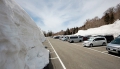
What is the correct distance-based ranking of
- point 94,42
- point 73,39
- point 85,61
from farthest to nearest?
1. point 73,39
2. point 94,42
3. point 85,61

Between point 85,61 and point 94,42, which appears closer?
point 85,61

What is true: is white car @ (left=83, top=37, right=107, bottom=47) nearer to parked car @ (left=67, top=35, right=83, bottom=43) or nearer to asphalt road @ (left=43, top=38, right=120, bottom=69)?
asphalt road @ (left=43, top=38, right=120, bottom=69)

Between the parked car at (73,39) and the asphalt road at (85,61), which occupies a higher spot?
the parked car at (73,39)

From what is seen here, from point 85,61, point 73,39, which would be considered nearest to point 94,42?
point 85,61

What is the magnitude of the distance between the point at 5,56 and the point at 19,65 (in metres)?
0.65

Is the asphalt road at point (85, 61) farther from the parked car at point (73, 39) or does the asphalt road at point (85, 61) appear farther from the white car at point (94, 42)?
the parked car at point (73, 39)

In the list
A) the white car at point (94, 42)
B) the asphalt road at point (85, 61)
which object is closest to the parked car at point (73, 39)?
the white car at point (94, 42)

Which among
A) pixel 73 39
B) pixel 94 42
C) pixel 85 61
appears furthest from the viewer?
pixel 73 39

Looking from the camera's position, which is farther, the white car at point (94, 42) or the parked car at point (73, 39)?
the parked car at point (73, 39)

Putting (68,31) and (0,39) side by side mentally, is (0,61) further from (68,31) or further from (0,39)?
(68,31)

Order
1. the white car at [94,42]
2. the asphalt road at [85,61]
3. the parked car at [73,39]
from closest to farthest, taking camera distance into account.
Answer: the asphalt road at [85,61] < the white car at [94,42] < the parked car at [73,39]

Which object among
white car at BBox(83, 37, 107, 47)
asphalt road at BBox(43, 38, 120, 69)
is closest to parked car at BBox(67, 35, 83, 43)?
white car at BBox(83, 37, 107, 47)

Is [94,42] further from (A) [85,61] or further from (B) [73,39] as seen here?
(B) [73,39]

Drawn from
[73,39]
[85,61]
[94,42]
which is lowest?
[85,61]
